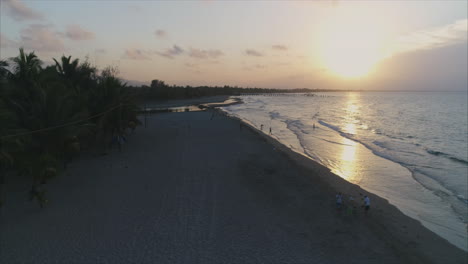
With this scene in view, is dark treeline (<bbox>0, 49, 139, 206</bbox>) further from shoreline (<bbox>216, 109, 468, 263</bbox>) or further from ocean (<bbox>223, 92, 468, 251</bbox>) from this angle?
ocean (<bbox>223, 92, 468, 251</bbox>)

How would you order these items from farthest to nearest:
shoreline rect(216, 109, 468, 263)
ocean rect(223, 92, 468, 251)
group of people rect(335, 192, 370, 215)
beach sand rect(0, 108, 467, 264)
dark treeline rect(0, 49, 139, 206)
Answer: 1. ocean rect(223, 92, 468, 251)
2. group of people rect(335, 192, 370, 215)
3. dark treeline rect(0, 49, 139, 206)
4. shoreline rect(216, 109, 468, 263)
5. beach sand rect(0, 108, 467, 264)

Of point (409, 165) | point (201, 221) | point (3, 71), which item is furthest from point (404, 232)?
point (3, 71)

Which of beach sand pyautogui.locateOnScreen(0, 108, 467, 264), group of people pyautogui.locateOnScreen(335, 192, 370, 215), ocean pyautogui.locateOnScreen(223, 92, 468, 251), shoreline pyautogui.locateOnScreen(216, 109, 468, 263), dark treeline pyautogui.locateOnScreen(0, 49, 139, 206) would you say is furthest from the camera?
ocean pyautogui.locateOnScreen(223, 92, 468, 251)

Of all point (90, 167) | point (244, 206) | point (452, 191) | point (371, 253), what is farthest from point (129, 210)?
point (452, 191)

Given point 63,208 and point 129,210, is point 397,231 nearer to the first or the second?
point 129,210

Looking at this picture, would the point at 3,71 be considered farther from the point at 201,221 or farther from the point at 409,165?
the point at 409,165

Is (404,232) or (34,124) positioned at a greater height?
(34,124)

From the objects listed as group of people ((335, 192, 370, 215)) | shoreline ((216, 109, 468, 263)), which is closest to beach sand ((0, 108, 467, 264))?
shoreline ((216, 109, 468, 263))

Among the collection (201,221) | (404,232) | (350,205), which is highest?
(201,221)
